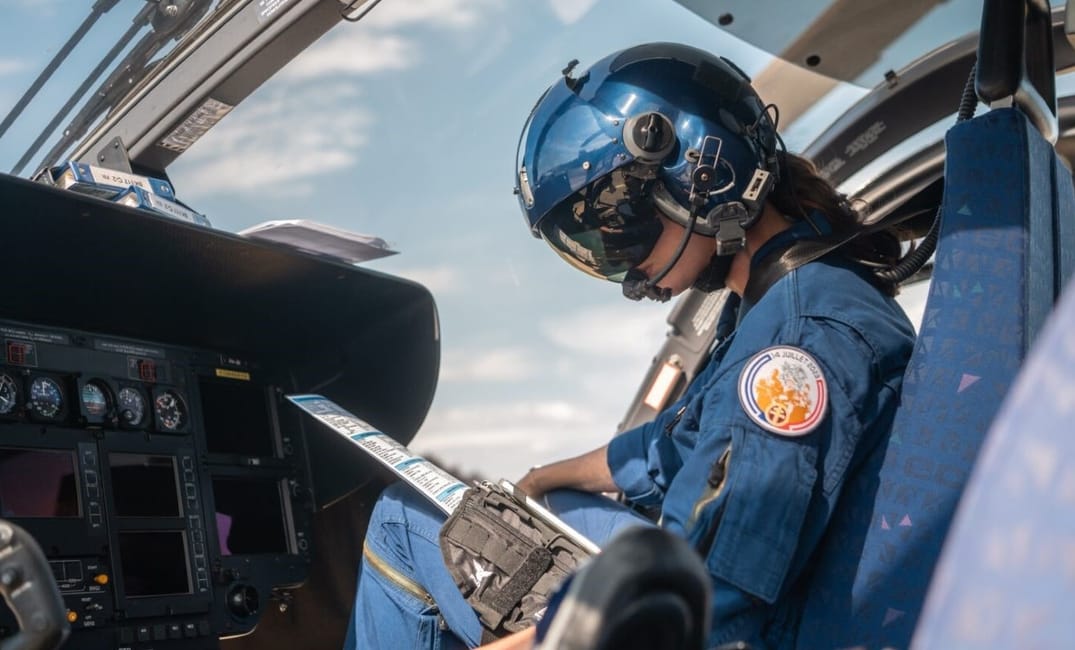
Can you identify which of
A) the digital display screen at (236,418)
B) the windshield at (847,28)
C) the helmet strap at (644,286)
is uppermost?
the windshield at (847,28)

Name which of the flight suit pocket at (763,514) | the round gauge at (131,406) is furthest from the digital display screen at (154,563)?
the flight suit pocket at (763,514)

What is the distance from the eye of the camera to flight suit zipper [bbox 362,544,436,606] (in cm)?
191

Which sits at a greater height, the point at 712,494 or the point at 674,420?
the point at 674,420

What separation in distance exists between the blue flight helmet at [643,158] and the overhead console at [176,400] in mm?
832

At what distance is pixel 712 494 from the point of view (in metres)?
1.38

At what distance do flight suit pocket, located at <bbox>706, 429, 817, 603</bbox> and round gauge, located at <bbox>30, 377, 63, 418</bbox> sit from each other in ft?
5.09

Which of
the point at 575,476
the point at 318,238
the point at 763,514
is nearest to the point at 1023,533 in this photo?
the point at 763,514

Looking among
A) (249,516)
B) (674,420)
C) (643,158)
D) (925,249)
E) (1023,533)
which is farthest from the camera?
(249,516)

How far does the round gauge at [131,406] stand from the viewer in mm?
2486

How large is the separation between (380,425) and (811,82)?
1.44 m

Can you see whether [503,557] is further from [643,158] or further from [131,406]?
[131,406]

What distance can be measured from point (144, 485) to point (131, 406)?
175 mm

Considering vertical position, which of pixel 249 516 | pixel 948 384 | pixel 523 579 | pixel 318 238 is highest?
pixel 318 238

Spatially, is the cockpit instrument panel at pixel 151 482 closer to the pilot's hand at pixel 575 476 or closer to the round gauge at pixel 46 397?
the round gauge at pixel 46 397
